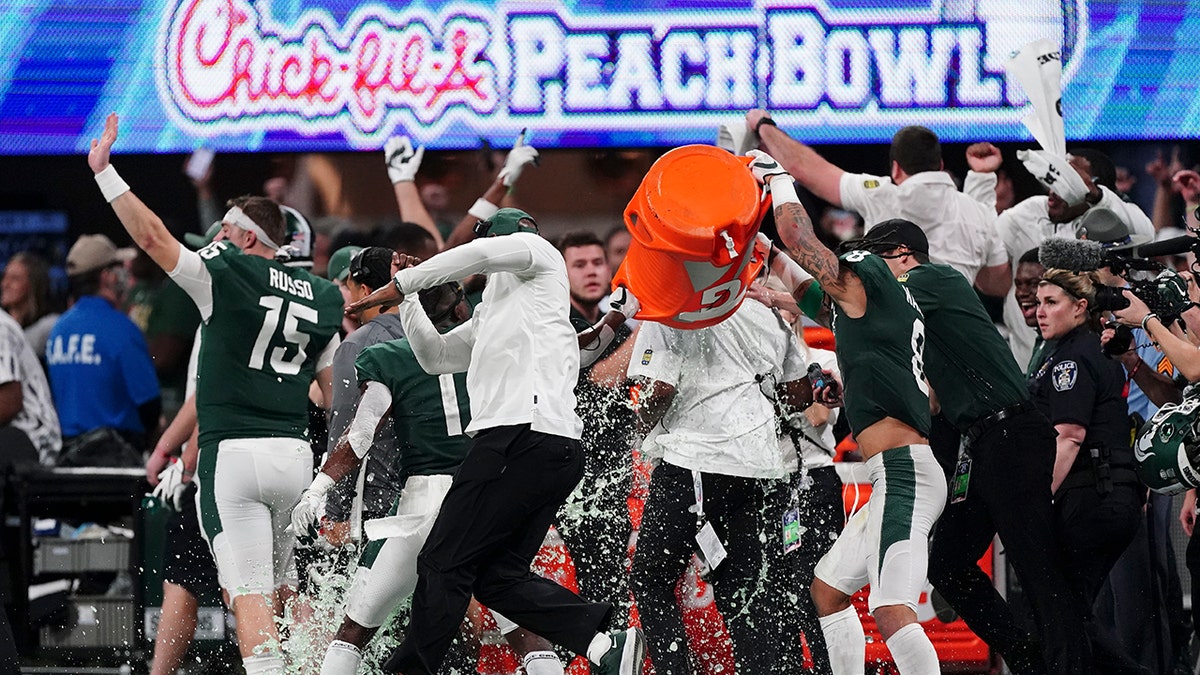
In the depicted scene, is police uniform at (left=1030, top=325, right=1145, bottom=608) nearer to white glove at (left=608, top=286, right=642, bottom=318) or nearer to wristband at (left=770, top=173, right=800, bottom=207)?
wristband at (left=770, top=173, right=800, bottom=207)

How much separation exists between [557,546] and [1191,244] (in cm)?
303

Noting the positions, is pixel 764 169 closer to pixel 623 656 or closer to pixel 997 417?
pixel 997 417

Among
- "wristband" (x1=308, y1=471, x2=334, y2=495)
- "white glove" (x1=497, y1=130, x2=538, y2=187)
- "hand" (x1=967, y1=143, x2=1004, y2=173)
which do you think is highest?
"hand" (x1=967, y1=143, x2=1004, y2=173)

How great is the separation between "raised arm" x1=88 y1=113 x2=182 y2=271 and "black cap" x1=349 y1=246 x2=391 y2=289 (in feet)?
2.56

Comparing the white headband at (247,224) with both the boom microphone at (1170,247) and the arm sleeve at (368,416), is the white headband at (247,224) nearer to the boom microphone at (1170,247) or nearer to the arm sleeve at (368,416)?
the arm sleeve at (368,416)

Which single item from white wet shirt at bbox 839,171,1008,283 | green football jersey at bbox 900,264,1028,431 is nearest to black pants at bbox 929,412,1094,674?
green football jersey at bbox 900,264,1028,431

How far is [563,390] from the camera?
239 inches

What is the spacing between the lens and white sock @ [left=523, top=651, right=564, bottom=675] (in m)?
6.45

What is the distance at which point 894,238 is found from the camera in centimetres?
685

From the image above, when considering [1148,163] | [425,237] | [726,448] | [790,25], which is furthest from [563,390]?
[1148,163]

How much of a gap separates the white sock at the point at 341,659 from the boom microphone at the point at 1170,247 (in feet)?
11.1

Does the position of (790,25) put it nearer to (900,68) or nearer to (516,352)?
(900,68)

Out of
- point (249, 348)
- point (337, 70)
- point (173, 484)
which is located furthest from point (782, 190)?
point (337, 70)

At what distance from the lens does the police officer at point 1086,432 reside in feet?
23.2
